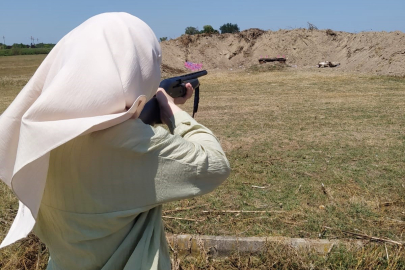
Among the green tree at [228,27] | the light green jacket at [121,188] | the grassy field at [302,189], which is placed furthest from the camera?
the green tree at [228,27]

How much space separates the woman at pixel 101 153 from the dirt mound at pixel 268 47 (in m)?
23.5

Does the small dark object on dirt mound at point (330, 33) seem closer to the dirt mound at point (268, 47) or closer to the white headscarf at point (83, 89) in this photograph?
the dirt mound at point (268, 47)

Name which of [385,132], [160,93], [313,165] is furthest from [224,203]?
[385,132]

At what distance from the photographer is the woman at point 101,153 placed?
3.63 feet

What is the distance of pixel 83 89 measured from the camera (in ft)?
3.63

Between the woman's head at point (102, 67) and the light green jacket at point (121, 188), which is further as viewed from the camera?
the light green jacket at point (121, 188)

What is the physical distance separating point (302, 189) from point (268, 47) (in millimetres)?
26476

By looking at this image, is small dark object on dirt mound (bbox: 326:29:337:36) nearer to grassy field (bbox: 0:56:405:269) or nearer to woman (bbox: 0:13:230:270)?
grassy field (bbox: 0:56:405:269)

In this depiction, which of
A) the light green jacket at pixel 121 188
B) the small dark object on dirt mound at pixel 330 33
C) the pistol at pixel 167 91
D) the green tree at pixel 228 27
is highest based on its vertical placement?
the green tree at pixel 228 27

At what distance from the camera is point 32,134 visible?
1.09 metres

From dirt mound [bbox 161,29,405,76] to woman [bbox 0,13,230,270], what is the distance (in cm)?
2349

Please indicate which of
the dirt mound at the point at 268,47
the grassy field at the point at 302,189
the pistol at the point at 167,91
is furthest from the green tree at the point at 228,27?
the pistol at the point at 167,91

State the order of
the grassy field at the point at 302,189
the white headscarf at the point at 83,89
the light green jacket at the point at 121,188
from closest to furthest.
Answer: the white headscarf at the point at 83,89, the light green jacket at the point at 121,188, the grassy field at the point at 302,189

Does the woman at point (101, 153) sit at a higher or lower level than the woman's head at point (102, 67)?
lower
